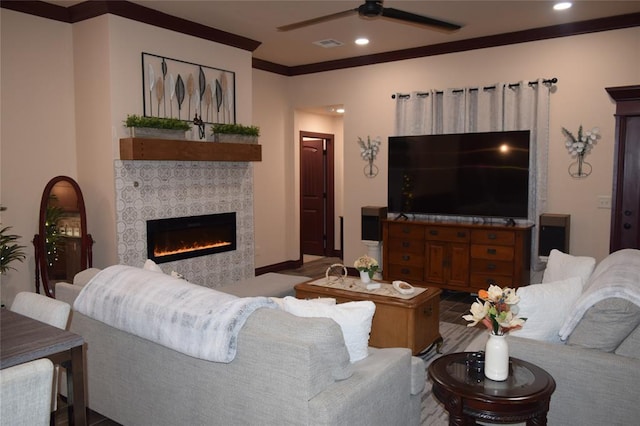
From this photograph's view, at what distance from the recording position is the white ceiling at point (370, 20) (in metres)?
4.79

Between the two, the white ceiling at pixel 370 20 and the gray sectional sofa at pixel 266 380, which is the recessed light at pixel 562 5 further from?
the gray sectional sofa at pixel 266 380

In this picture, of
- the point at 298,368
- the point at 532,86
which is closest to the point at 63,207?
the point at 298,368

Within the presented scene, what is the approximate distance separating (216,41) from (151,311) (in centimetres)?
412

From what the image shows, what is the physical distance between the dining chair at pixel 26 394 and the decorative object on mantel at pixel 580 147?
539 cm

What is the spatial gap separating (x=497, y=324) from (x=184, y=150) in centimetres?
378

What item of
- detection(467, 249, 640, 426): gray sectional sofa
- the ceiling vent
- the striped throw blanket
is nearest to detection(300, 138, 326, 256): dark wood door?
the ceiling vent

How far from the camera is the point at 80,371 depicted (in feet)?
7.11

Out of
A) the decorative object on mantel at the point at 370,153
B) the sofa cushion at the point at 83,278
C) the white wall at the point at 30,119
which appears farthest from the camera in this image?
the decorative object on mantel at the point at 370,153

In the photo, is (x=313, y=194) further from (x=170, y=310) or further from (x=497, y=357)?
Result: (x=497, y=357)

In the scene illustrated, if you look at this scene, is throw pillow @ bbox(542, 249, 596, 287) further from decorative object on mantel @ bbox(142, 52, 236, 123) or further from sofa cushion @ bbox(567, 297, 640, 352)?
decorative object on mantel @ bbox(142, 52, 236, 123)

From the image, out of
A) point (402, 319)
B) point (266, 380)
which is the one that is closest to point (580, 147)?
point (402, 319)

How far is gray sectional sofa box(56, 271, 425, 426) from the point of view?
77.4 inches

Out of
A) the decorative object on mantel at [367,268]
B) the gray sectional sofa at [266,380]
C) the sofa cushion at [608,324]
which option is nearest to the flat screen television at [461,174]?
the decorative object on mantel at [367,268]

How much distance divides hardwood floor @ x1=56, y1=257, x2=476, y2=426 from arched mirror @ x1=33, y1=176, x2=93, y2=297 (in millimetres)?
1861
